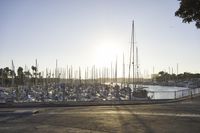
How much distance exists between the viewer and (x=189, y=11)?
21766mm

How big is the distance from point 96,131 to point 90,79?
108892mm

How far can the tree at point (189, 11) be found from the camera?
2132cm

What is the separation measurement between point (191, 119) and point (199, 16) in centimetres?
576

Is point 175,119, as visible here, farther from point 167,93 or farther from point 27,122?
point 167,93

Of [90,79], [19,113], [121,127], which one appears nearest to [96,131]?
[121,127]

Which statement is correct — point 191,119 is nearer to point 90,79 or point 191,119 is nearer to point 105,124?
point 105,124

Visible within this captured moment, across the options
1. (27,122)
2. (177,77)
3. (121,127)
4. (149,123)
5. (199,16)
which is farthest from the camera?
(177,77)

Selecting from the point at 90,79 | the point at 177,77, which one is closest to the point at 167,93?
the point at 90,79

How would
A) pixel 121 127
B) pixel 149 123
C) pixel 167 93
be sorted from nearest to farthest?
1. pixel 121 127
2. pixel 149 123
3. pixel 167 93

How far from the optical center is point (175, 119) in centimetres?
2028

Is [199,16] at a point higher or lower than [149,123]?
higher

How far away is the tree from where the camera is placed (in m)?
21.3

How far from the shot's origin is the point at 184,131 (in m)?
16.1

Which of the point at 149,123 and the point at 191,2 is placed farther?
the point at 191,2
